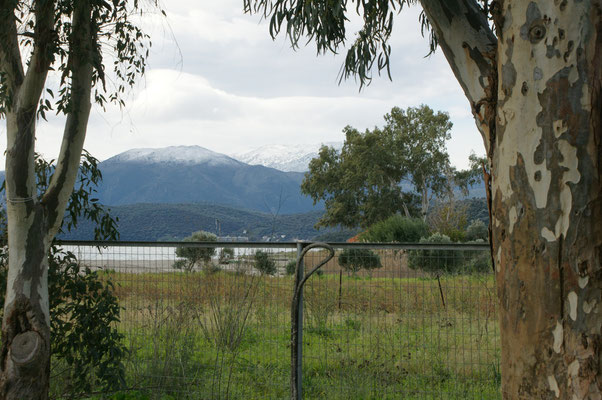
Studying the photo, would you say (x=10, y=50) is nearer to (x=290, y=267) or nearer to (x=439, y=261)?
(x=290, y=267)

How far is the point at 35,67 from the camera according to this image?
416 cm

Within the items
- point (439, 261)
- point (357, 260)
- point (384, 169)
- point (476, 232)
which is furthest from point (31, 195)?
point (384, 169)

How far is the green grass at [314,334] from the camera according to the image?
13.6ft

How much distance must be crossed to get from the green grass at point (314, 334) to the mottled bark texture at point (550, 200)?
1.57 metres

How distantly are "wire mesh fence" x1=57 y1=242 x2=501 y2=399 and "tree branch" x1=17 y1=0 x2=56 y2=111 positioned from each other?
1267mm

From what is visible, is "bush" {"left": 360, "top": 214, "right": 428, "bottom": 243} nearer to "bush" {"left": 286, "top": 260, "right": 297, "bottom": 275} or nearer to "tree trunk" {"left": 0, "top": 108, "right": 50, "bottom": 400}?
"bush" {"left": 286, "top": 260, "right": 297, "bottom": 275}

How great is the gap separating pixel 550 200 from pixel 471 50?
994 mm

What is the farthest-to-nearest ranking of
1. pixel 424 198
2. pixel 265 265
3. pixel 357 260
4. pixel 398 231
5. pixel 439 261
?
pixel 424 198
pixel 398 231
pixel 265 265
pixel 357 260
pixel 439 261

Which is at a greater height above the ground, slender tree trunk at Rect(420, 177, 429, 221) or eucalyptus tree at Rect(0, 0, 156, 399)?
slender tree trunk at Rect(420, 177, 429, 221)

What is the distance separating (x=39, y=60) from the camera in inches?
163

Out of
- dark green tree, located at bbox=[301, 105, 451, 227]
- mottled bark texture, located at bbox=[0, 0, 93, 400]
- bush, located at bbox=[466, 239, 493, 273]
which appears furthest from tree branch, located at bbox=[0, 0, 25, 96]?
dark green tree, located at bbox=[301, 105, 451, 227]

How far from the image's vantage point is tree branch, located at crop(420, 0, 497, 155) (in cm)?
286

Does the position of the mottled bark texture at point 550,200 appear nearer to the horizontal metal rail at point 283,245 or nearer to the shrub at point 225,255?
the horizontal metal rail at point 283,245

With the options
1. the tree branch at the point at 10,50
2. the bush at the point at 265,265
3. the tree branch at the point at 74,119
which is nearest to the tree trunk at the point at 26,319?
the tree branch at the point at 74,119
